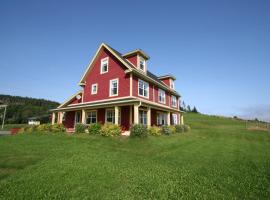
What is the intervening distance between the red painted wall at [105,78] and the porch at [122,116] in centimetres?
178

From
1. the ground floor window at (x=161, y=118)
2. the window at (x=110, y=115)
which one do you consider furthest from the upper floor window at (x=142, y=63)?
the ground floor window at (x=161, y=118)

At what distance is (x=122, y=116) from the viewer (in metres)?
21.1

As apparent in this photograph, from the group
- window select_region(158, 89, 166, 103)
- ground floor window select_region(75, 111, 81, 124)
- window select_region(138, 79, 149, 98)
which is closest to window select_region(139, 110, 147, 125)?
window select_region(138, 79, 149, 98)

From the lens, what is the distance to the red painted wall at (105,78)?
2086 cm

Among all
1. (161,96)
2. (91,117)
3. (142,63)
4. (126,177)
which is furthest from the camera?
(161,96)

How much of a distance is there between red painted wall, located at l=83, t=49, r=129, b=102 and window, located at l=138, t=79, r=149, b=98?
6.59 feet

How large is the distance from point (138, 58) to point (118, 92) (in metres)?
5.48

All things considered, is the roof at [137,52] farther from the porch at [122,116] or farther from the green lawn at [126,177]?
the green lawn at [126,177]

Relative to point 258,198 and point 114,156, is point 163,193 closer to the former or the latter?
point 258,198

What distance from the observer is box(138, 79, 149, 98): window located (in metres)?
21.6

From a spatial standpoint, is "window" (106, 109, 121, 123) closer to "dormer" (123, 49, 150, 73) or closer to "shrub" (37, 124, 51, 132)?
"dormer" (123, 49, 150, 73)

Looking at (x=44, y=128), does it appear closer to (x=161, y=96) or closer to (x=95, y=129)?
(x=95, y=129)

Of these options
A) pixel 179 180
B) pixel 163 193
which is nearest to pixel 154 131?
pixel 179 180

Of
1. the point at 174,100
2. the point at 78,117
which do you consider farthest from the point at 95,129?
the point at 174,100
